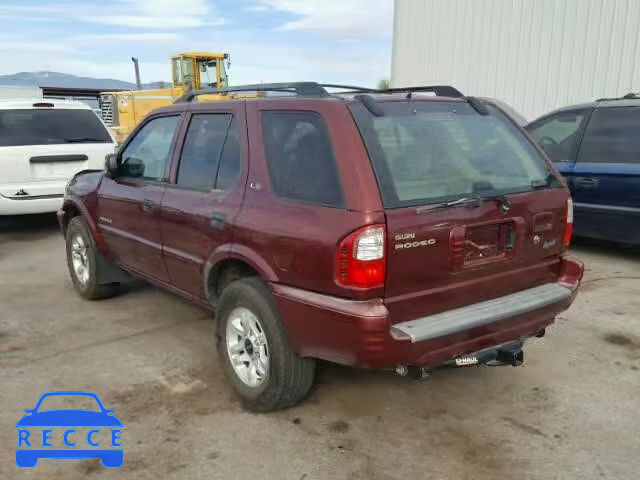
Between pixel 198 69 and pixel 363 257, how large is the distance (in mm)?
20292

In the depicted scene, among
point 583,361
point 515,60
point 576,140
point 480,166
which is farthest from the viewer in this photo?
point 515,60

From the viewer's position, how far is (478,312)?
3.02 m

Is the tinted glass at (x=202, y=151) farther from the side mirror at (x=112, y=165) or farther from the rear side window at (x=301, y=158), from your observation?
the side mirror at (x=112, y=165)

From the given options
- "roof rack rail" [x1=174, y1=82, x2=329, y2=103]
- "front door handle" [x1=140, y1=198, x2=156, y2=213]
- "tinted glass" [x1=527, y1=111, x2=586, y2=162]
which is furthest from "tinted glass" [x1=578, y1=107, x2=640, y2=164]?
"front door handle" [x1=140, y1=198, x2=156, y2=213]

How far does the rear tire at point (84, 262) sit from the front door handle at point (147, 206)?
3.71 ft

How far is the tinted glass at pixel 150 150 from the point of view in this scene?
4.16m

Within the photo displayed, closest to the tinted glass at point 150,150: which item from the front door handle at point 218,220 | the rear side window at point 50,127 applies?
the front door handle at point 218,220

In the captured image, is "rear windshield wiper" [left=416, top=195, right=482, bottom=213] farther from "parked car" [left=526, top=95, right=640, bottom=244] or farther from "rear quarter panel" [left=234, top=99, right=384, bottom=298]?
"parked car" [left=526, top=95, right=640, bottom=244]

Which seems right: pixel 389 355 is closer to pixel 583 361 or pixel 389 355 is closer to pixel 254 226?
pixel 254 226

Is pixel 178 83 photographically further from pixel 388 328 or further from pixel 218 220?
pixel 388 328

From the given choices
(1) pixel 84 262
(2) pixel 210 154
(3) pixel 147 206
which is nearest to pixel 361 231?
(2) pixel 210 154

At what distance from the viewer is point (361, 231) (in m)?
2.68

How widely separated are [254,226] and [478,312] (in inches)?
47.8

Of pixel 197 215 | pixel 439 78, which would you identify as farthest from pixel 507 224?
pixel 439 78
